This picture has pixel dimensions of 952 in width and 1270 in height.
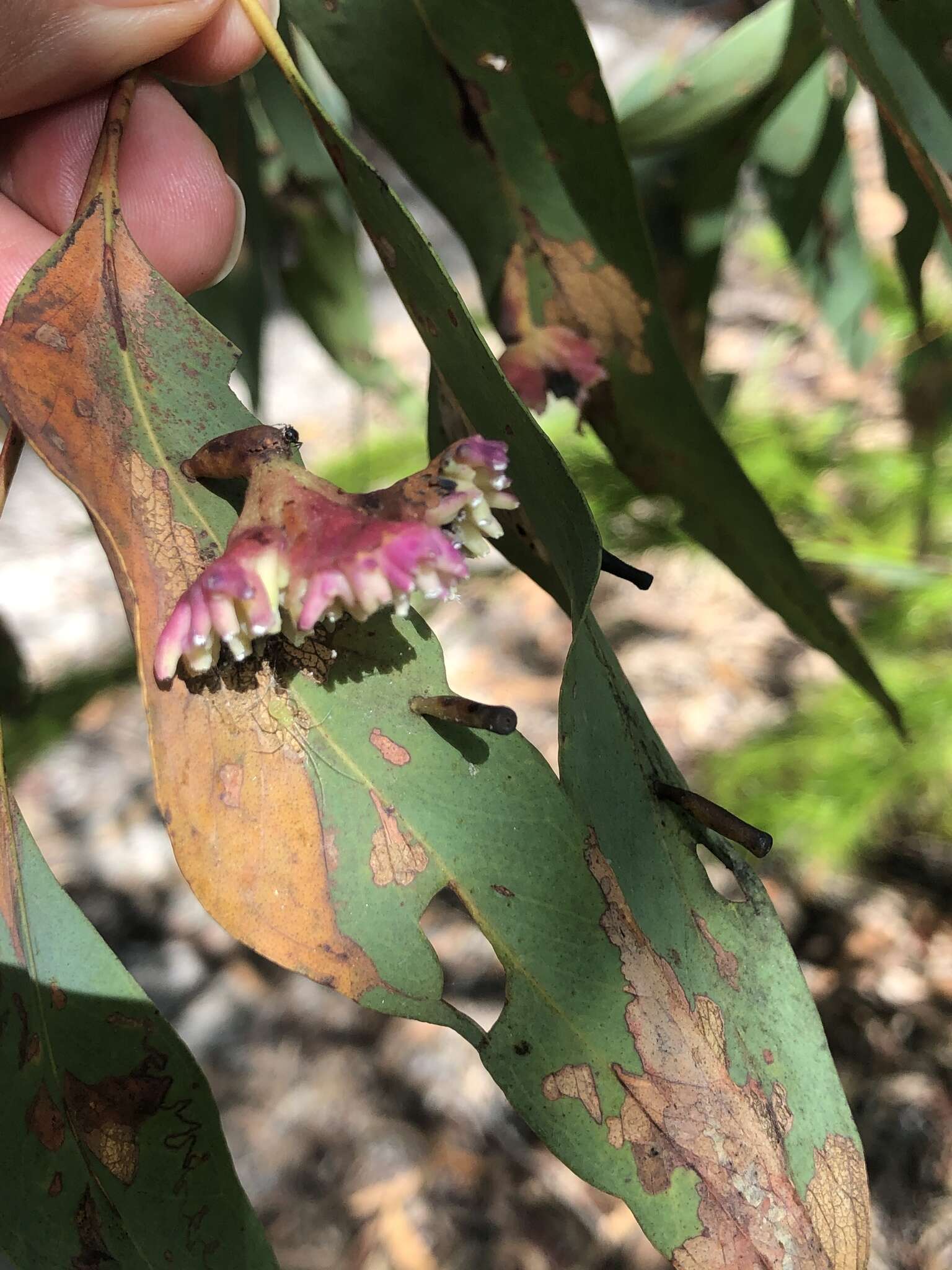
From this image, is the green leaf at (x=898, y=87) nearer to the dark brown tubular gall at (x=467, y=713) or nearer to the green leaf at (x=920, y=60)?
the green leaf at (x=920, y=60)

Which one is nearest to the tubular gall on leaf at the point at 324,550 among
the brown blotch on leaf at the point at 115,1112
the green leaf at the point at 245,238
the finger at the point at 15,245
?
the brown blotch on leaf at the point at 115,1112

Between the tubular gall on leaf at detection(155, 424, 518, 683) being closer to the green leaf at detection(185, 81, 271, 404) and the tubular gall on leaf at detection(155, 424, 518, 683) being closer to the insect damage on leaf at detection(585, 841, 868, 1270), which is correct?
the insect damage on leaf at detection(585, 841, 868, 1270)

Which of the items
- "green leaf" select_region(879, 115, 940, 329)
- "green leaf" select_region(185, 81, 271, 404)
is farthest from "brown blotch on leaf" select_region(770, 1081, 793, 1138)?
"green leaf" select_region(185, 81, 271, 404)

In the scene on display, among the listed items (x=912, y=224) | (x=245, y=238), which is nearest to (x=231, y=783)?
(x=912, y=224)

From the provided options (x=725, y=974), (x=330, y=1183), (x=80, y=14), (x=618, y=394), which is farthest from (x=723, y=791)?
(x=80, y=14)

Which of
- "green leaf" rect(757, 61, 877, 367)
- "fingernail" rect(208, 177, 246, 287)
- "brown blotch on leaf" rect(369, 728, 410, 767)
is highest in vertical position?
"fingernail" rect(208, 177, 246, 287)

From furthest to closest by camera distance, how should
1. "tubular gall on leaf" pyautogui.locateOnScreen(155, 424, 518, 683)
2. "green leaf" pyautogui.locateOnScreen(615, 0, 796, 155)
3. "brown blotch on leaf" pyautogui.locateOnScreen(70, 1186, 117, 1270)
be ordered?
1. "green leaf" pyautogui.locateOnScreen(615, 0, 796, 155)
2. "brown blotch on leaf" pyautogui.locateOnScreen(70, 1186, 117, 1270)
3. "tubular gall on leaf" pyautogui.locateOnScreen(155, 424, 518, 683)
